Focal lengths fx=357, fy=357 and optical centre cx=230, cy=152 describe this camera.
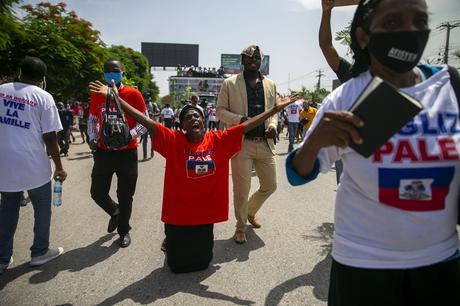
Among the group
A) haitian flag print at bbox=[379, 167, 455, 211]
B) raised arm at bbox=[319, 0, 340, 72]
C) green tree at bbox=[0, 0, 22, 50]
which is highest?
green tree at bbox=[0, 0, 22, 50]

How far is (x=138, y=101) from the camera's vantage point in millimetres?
4043

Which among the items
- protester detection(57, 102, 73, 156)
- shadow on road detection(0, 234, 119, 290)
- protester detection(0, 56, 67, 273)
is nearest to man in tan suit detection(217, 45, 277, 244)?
shadow on road detection(0, 234, 119, 290)

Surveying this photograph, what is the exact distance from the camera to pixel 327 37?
8.46ft

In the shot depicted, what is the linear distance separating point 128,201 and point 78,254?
29.6 inches

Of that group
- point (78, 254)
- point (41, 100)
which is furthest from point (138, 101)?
point (78, 254)

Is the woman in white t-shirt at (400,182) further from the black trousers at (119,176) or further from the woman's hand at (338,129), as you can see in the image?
the black trousers at (119,176)

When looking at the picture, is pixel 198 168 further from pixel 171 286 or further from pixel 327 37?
pixel 327 37

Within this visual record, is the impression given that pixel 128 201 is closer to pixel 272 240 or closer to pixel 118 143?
pixel 118 143

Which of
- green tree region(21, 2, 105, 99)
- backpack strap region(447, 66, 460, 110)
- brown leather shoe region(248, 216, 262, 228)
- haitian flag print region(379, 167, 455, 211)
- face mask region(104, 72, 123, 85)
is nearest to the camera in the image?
haitian flag print region(379, 167, 455, 211)

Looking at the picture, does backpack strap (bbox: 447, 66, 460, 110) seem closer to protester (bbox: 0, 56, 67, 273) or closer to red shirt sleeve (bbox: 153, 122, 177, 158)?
red shirt sleeve (bbox: 153, 122, 177, 158)

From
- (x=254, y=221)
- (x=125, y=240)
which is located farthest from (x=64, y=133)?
(x=254, y=221)

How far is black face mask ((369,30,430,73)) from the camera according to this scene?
136 centimetres

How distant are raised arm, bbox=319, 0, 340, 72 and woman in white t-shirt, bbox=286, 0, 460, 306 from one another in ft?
3.45

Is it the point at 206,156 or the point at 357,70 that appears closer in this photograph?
the point at 357,70
